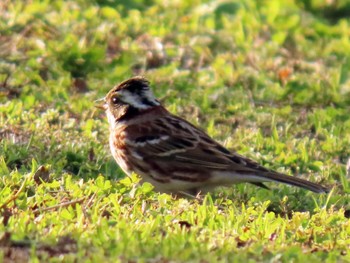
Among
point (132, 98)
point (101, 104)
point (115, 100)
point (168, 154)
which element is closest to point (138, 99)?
point (132, 98)

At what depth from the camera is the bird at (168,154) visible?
26.2ft

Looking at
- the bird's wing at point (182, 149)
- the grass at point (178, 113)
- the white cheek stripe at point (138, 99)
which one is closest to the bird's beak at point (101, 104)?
the grass at point (178, 113)

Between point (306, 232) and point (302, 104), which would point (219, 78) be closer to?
point (302, 104)

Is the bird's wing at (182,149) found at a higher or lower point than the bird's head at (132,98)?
lower

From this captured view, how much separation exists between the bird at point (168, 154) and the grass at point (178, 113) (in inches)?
7.7

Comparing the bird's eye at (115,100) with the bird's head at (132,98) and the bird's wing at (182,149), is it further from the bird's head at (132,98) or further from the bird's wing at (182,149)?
the bird's wing at (182,149)

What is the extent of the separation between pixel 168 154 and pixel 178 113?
174cm

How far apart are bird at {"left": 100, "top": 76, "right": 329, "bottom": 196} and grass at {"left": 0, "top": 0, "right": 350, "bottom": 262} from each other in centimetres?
20

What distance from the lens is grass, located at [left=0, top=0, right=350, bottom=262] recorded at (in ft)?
20.2

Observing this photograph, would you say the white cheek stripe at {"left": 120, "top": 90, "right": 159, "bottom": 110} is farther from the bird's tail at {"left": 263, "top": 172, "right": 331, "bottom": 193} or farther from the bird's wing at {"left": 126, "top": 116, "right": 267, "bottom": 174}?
the bird's tail at {"left": 263, "top": 172, "right": 331, "bottom": 193}

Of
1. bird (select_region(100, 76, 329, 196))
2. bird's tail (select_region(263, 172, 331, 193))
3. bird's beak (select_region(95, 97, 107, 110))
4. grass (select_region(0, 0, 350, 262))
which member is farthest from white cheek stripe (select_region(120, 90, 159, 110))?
bird's tail (select_region(263, 172, 331, 193))

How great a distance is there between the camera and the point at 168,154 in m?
8.25

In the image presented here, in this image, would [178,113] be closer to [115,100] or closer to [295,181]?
[115,100]

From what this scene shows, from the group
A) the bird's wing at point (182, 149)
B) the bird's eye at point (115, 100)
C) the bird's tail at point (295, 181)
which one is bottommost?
the bird's tail at point (295, 181)
